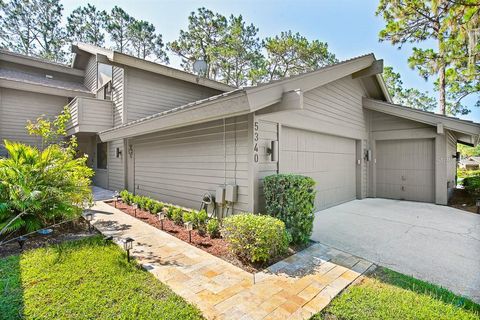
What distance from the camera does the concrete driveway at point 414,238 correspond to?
3395mm

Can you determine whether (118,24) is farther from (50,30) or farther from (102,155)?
(102,155)

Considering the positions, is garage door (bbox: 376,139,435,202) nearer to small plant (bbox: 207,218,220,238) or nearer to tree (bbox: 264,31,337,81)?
small plant (bbox: 207,218,220,238)

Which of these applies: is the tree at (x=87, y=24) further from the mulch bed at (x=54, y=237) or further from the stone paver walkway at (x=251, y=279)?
the stone paver walkway at (x=251, y=279)

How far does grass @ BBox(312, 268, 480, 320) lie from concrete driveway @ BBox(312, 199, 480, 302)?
35cm

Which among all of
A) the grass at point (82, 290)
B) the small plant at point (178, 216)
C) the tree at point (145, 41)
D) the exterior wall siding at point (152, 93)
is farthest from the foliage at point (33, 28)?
the grass at point (82, 290)

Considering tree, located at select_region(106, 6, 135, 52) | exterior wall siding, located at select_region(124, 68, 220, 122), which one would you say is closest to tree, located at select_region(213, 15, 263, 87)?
exterior wall siding, located at select_region(124, 68, 220, 122)

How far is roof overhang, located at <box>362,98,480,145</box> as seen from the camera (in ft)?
A: 21.8

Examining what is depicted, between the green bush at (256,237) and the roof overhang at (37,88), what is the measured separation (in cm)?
1162

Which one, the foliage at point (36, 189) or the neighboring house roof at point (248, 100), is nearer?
the neighboring house roof at point (248, 100)

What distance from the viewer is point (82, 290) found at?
2840 mm

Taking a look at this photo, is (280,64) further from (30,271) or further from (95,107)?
(30,271)

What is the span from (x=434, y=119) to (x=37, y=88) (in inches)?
606

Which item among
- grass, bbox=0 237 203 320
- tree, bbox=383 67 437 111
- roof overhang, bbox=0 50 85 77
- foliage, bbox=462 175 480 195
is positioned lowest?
grass, bbox=0 237 203 320

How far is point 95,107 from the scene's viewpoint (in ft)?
30.9
